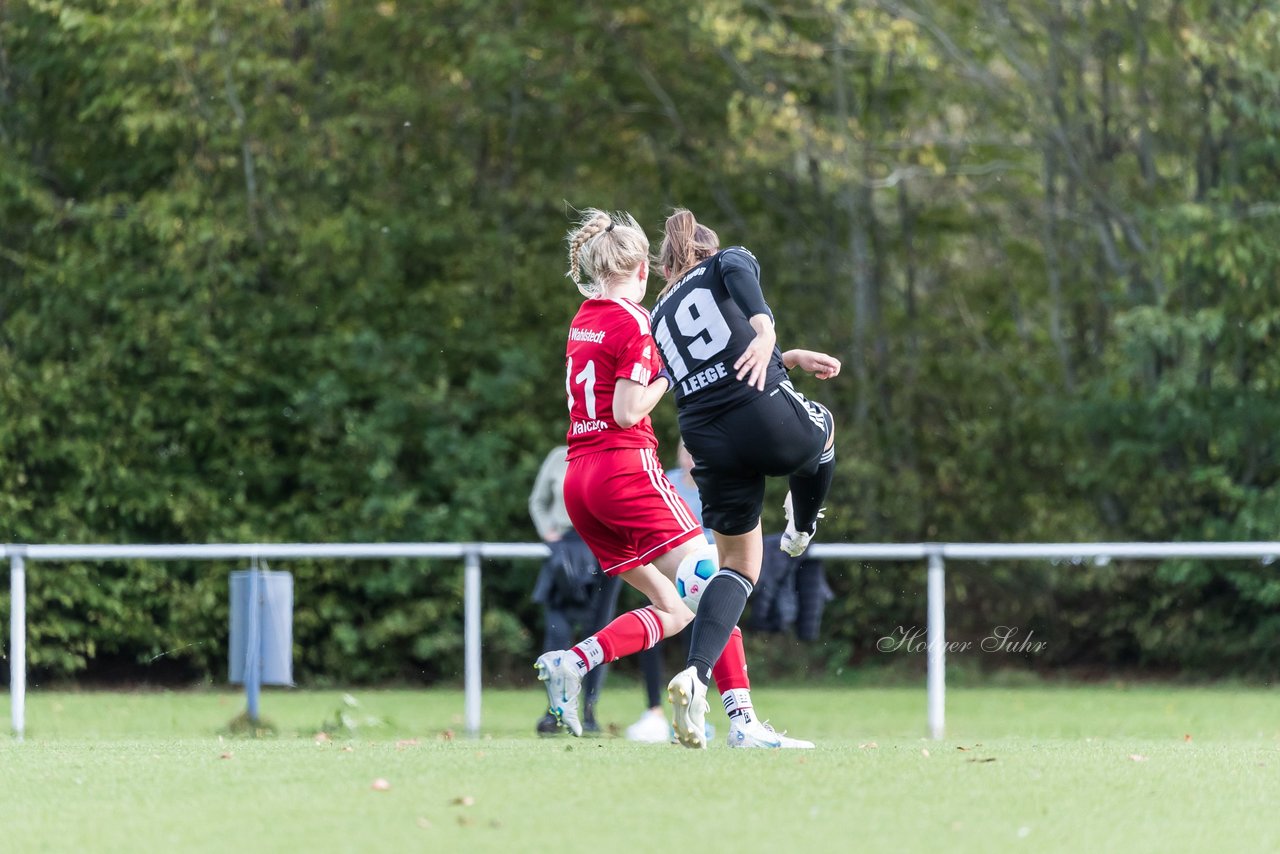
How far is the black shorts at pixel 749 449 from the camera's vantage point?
5742mm

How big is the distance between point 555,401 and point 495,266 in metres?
1.31

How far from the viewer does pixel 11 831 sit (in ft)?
15.0

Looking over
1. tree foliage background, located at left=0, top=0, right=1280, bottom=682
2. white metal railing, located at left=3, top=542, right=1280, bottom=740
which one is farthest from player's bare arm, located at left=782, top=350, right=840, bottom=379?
tree foliage background, located at left=0, top=0, right=1280, bottom=682

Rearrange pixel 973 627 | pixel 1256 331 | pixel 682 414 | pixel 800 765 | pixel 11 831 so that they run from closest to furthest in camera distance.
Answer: pixel 11 831 → pixel 800 765 → pixel 682 414 → pixel 1256 331 → pixel 973 627

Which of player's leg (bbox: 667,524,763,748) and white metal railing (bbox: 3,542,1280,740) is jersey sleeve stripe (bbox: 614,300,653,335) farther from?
white metal railing (bbox: 3,542,1280,740)

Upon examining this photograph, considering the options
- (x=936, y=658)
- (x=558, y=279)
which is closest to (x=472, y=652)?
(x=936, y=658)

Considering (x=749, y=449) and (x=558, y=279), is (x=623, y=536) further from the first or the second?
(x=558, y=279)

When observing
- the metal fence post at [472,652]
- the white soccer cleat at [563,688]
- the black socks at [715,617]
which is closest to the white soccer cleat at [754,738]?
the black socks at [715,617]

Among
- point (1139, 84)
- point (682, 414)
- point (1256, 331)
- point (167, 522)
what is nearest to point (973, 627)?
point (1256, 331)

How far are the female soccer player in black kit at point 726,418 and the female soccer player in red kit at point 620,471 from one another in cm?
11

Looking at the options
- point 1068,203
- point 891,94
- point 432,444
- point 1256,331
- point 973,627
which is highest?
point 891,94

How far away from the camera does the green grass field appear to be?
4.34m

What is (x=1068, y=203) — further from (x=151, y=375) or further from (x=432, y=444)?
(x=151, y=375)

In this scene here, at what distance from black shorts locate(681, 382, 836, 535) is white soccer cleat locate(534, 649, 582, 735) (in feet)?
2.32
